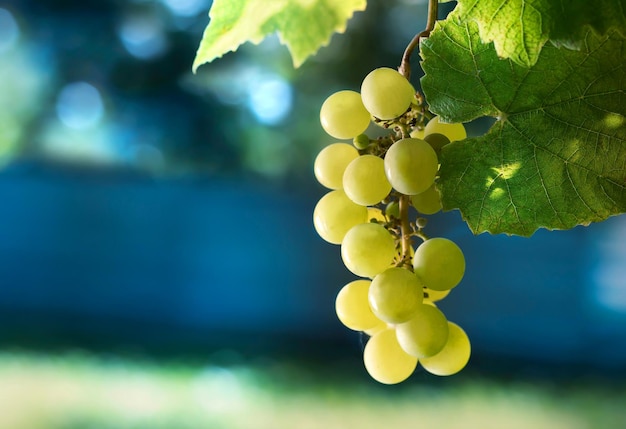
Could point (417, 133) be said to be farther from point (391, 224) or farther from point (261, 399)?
point (261, 399)

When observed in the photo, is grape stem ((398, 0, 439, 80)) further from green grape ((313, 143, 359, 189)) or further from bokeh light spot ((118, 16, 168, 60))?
bokeh light spot ((118, 16, 168, 60))

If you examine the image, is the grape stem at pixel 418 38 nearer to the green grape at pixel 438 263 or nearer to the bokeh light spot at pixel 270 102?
the green grape at pixel 438 263

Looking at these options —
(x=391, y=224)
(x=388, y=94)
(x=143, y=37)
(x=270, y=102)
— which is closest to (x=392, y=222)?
(x=391, y=224)

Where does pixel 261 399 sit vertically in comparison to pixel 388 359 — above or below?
above

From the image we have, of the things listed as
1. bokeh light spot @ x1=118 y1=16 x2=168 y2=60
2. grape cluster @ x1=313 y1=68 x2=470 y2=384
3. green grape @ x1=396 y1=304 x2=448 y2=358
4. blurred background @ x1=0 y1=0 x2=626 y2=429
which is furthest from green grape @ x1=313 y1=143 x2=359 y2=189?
bokeh light spot @ x1=118 y1=16 x2=168 y2=60

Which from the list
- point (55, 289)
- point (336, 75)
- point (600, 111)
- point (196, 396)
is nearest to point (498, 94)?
point (600, 111)
